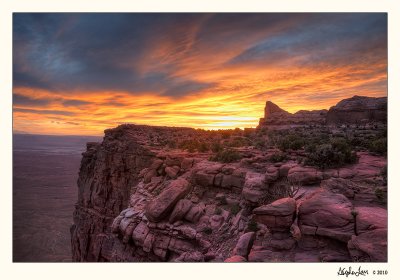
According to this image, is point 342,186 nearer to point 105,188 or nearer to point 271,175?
point 271,175

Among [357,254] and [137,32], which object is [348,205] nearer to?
[357,254]

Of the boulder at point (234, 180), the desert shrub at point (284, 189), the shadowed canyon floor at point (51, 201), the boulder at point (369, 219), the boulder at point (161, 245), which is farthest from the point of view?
the shadowed canyon floor at point (51, 201)

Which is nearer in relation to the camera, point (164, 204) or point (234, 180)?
point (164, 204)

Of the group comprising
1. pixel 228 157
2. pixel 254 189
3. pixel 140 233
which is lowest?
pixel 140 233

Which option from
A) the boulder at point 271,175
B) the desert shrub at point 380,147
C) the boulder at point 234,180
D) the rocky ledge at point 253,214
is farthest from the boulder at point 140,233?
the desert shrub at point 380,147

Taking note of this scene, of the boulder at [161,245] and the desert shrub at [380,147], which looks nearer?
the boulder at [161,245]

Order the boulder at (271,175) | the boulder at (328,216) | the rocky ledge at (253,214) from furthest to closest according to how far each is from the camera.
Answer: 1. the boulder at (271,175)
2. the rocky ledge at (253,214)
3. the boulder at (328,216)

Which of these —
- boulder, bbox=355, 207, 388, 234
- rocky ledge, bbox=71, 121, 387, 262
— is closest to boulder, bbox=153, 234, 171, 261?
rocky ledge, bbox=71, 121, 387, 262

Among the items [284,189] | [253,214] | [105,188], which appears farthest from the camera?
[105,188]

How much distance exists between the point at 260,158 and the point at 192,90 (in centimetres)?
423

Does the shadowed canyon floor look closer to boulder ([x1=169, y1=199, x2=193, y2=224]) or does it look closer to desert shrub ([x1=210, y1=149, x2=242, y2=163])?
desert shrub ([x1=210, y1=149, x2=242, y2=163])

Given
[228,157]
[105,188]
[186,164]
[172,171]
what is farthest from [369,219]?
[105,188]

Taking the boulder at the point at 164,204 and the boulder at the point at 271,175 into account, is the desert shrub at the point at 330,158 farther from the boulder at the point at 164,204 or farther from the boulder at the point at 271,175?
the boulder at the point at 164,204
